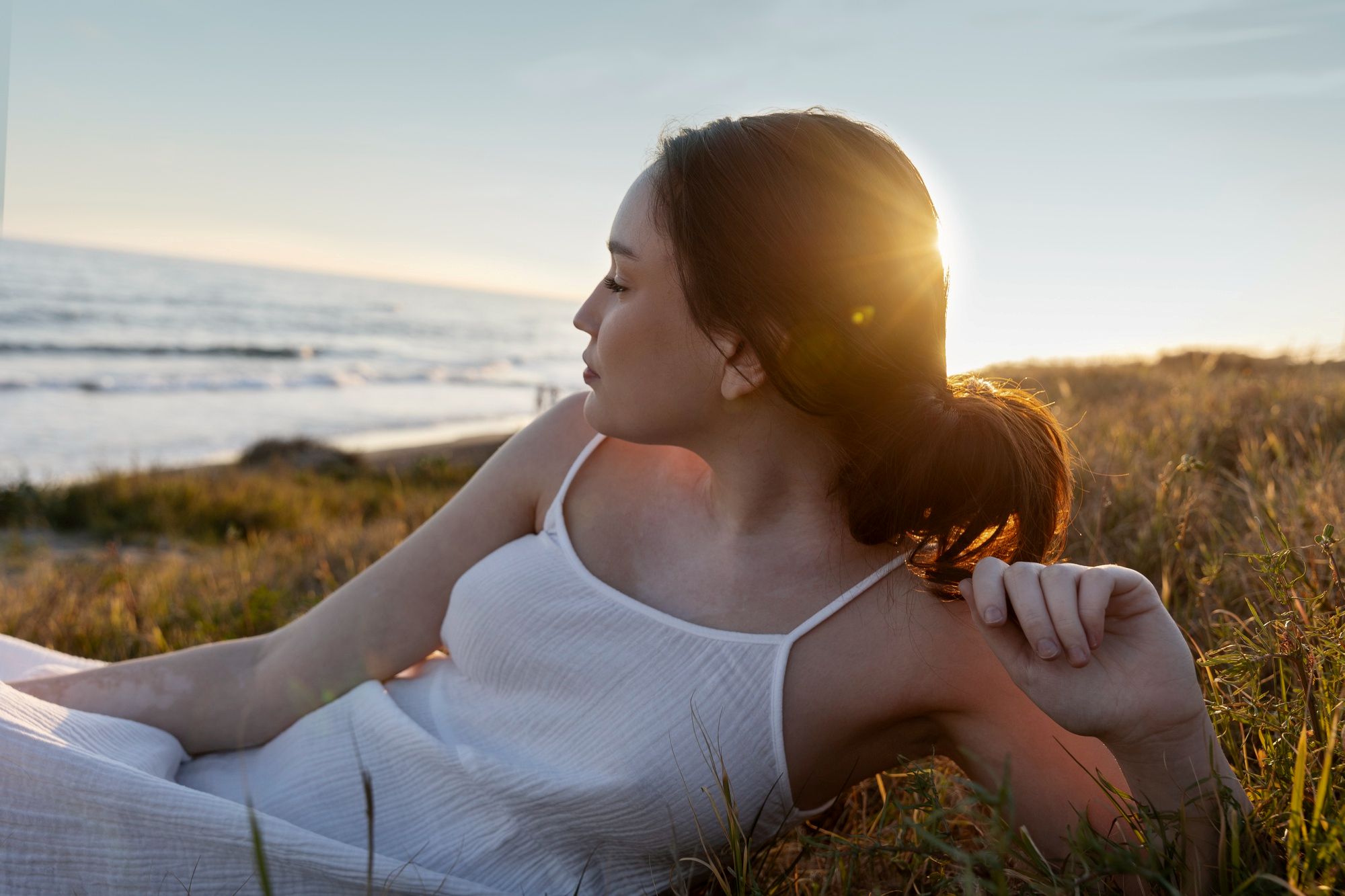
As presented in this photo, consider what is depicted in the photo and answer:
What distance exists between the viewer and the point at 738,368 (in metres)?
1.80

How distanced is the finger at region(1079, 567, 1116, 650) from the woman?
36 centimetres

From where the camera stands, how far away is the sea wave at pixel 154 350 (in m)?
20.1

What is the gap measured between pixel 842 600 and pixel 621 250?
0.84m

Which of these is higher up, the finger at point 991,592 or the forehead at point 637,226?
the forehead at point 637,226

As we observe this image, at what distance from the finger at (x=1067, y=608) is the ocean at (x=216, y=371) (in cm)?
147

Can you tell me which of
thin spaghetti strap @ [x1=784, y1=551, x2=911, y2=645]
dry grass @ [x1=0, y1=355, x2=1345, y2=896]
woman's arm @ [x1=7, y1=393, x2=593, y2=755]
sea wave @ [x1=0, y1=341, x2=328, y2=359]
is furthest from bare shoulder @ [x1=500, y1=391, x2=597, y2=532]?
sea wave @ [x1=0, y1=341, x2=328, y2=359]

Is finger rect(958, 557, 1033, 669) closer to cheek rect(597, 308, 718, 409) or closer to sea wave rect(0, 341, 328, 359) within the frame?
cheek rect(597, 308, 718, 409)

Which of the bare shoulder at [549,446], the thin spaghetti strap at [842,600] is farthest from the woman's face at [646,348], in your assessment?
the thin spaghetti strap at [842,600]

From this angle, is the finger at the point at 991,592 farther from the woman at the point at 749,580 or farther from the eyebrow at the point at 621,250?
the eyebrow at the point at 621,250

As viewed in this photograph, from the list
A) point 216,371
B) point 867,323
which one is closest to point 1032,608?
point 867,323

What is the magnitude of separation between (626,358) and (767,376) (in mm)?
287

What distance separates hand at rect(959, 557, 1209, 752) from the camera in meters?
1.31

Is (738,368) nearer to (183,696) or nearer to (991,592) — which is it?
(991,592)

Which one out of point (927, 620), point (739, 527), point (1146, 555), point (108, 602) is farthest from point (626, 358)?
point (108, 602)
